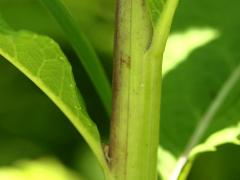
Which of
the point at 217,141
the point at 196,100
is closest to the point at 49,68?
the point at 217,141

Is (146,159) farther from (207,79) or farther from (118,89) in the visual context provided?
(207,79)

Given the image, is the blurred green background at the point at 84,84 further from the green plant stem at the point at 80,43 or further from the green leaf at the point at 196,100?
the green plant stem at the point at 80,43

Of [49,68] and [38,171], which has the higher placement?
[49,68]

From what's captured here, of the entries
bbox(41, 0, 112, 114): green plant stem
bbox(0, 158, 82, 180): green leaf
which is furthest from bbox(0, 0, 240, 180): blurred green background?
bbox(41, 0, 112, 114): green plant stem

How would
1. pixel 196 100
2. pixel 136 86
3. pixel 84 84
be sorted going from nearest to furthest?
pixel 136 86, pixel 196 100, pixel 84 84

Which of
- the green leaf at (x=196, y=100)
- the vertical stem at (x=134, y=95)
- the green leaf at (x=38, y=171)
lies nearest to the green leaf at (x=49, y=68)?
the vertical stem at (x=134, y=95)

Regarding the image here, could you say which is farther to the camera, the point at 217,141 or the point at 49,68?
the point at 217,141

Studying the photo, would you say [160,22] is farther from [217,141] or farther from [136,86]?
[217,141]
